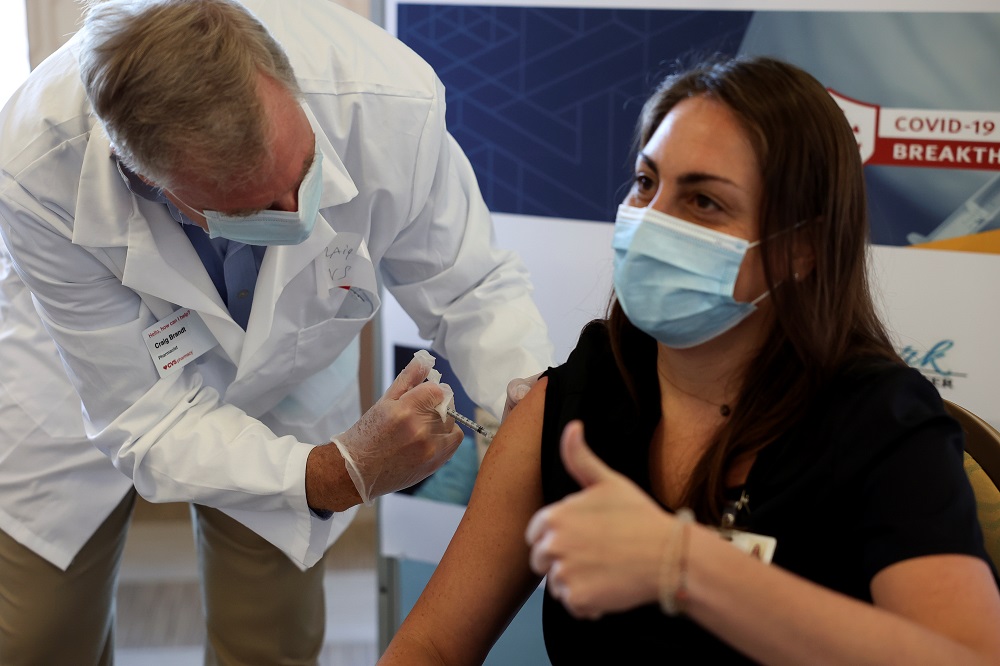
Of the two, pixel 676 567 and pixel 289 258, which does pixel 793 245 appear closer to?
pixel 676 567

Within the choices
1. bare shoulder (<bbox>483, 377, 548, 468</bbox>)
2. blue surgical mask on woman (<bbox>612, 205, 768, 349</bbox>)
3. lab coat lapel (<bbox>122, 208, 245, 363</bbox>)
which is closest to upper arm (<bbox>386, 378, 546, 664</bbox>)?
bare shoulder (<bbox>483, 377, 548, 468</bbox>)

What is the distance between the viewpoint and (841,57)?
1873 mm

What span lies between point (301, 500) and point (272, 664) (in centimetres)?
71

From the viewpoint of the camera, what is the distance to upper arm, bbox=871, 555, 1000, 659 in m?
0.99

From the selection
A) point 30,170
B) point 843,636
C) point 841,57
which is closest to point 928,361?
point 841,57

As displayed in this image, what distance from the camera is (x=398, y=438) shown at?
1.51m

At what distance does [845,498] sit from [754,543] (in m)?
0.13

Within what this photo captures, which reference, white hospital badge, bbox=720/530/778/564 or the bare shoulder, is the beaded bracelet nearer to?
white hospital badge, bbox=720/530/778/564

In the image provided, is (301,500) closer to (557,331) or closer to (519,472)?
(519,472)

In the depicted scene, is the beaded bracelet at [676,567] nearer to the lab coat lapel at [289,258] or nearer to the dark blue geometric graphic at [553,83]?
the lab coat lapel at [289,258]

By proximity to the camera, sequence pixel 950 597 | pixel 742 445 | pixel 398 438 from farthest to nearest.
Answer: pixel 398 438 < pixel 742 445 < pixel 950 597

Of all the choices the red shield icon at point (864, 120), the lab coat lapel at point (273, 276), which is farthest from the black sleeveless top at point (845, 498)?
the red shield icon at point (864, 120)

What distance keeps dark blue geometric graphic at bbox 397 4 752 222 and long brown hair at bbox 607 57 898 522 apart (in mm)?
764

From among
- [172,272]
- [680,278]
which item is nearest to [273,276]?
[172,272]
